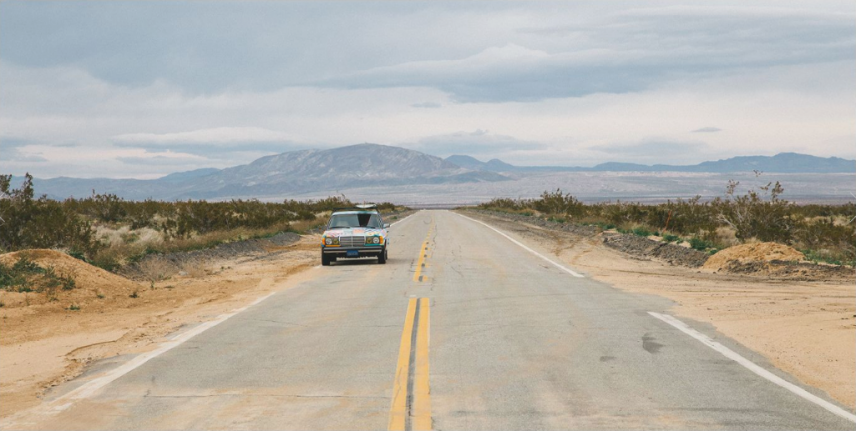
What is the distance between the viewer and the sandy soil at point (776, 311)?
796 centimetres

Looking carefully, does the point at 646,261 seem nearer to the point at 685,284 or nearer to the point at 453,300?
the point at 685,284

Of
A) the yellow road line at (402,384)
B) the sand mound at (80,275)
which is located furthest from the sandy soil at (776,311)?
the sand mound at (80,275)

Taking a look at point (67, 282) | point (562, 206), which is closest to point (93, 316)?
point (67, 282)

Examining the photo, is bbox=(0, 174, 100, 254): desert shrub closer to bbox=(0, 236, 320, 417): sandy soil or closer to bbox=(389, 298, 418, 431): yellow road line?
bbox=(0, 236, 320, 417): sandy soil

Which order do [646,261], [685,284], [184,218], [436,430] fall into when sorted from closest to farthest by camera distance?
[436,430] → [685,284] → [646,261] → [184,218]

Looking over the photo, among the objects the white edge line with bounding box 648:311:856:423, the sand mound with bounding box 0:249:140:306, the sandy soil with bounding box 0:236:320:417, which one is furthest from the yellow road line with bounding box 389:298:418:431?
the sand mound with bounding box 0:249:140:306

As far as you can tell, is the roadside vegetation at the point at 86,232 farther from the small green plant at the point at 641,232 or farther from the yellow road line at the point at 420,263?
the small green plant at the point at 641,232

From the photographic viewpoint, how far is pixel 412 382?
703 cm

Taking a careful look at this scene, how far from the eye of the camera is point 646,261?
23312 mm

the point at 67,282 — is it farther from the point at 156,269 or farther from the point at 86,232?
the point at 86,232

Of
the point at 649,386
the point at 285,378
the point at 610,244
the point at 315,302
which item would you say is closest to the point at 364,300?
the point at 315,302

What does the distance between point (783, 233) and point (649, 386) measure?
23293 millimetres

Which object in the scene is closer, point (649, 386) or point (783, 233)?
point (649, 386)

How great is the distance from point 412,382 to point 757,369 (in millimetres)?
3628
